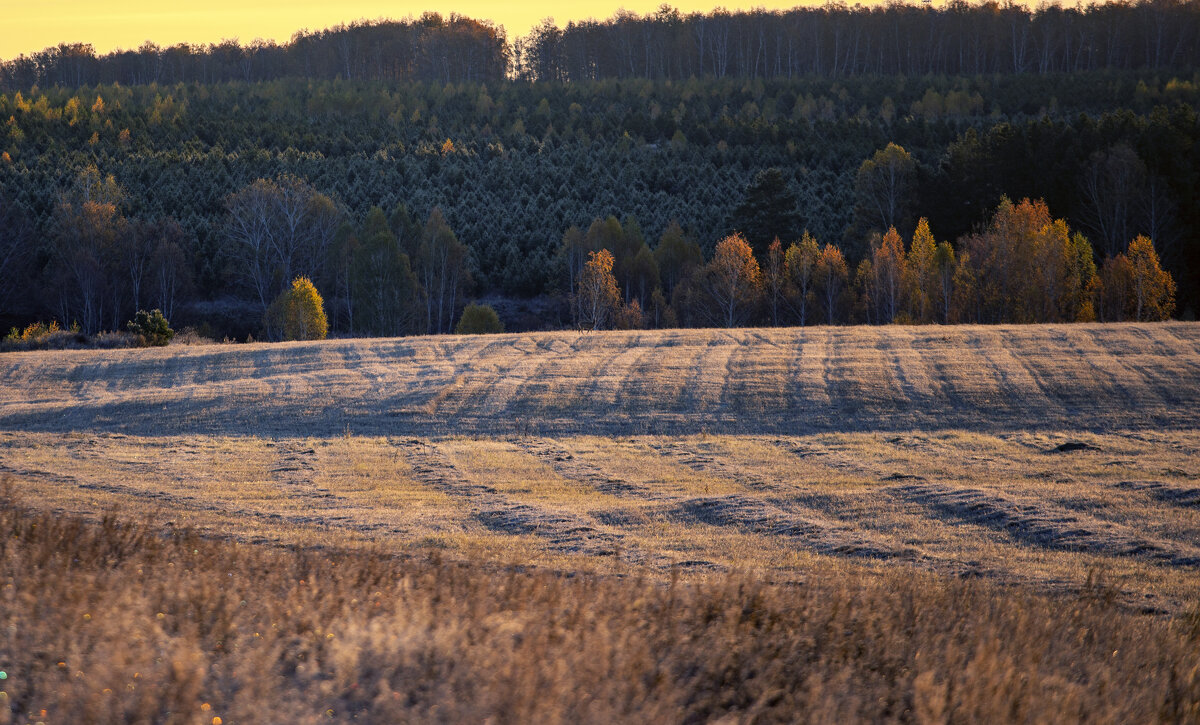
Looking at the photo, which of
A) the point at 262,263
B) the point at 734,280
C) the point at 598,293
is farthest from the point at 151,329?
the point at 262,263

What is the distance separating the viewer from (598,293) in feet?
205

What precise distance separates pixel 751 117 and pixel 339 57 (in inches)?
3594

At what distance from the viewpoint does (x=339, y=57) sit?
179625 mm

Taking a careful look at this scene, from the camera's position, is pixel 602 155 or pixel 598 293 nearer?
pixel 598 293

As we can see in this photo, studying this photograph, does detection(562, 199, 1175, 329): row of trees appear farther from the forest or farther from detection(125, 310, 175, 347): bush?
detection(125, 310, 175, 347): bush

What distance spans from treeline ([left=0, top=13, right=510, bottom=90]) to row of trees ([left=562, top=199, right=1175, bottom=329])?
366 ft

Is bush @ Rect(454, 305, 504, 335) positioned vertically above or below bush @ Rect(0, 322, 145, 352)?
below

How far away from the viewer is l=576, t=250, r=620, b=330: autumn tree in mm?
62125

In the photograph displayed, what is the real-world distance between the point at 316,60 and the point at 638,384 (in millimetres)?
167867

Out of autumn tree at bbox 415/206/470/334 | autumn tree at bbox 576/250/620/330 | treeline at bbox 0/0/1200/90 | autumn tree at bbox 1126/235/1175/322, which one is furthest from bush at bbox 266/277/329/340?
treeline at bbox 0/0/1200/90

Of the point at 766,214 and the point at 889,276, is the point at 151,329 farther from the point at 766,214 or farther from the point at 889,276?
the point at 766,214

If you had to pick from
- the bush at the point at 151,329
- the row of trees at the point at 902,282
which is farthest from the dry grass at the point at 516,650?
the row of trees at the point at 902,282

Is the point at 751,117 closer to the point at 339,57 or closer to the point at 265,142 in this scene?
the point at 265,142

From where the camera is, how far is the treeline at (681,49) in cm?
16162
